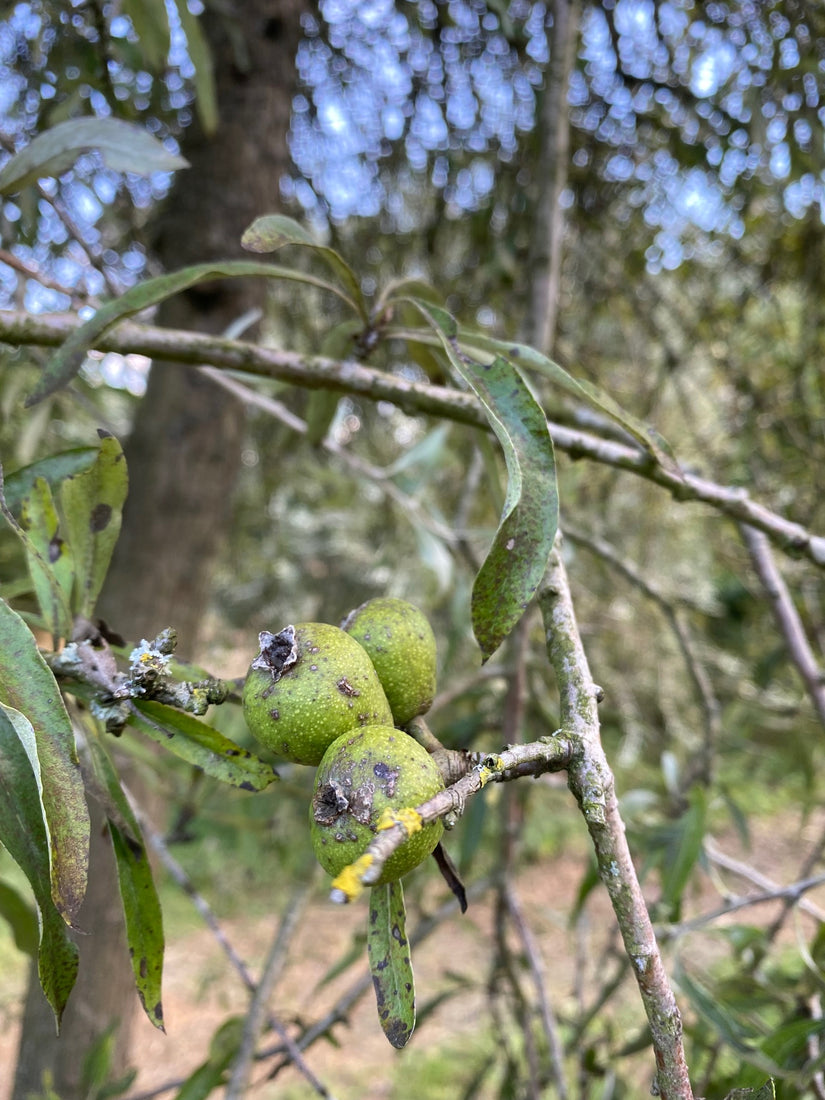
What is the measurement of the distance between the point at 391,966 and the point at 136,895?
0.95 feet

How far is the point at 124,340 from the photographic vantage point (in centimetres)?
91

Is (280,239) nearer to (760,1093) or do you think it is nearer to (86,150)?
(86,150)

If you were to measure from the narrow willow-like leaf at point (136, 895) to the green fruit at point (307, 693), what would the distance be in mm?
196

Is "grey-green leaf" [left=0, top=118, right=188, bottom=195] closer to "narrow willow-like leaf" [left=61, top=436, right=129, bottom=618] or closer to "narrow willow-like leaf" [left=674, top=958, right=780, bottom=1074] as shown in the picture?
"narrow willow-like leaf" [left=61, top=436, right=129, bottom=618]

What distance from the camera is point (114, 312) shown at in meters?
0.78

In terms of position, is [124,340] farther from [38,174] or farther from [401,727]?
[401,727]

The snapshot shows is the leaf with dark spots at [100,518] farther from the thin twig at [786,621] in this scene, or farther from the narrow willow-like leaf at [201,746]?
the thin twig at [786,621]

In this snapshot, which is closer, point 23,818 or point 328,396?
point 23,818

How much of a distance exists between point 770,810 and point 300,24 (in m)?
6.83

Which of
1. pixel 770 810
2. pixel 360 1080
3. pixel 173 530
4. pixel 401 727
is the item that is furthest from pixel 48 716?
pixel 770 810

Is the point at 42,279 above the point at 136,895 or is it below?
above

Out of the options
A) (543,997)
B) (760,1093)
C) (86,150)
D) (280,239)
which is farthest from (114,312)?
(543,997)

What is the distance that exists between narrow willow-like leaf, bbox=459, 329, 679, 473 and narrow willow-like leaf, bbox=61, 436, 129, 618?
1.25ft

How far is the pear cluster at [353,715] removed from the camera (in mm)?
502
